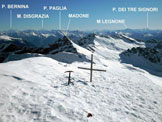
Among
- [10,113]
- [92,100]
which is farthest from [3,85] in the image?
[92,100]

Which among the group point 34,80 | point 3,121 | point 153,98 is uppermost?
point 34,80

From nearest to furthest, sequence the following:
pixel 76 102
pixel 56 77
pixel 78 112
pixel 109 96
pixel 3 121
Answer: pixel 3 121, pixel 78 112, pixel 76 102, pixel 109 96, pixel 56 77

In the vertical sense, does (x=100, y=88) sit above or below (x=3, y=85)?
below

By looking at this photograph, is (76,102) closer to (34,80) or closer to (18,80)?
(34,80)

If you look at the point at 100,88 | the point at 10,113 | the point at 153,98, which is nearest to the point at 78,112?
the point at 10,113

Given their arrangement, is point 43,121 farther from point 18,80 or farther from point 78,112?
point 18,80

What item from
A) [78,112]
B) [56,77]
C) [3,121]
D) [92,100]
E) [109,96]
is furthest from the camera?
[56,77]

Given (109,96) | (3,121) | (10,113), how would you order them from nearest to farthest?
(3,121) → (10,113) → (109,96)

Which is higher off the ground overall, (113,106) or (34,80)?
(34,80)

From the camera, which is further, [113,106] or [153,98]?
[153,98]
